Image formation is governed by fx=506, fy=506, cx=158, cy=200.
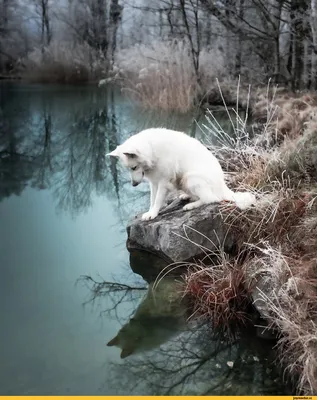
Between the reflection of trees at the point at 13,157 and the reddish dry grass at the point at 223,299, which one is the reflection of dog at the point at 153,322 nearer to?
the reddish dry grass at the point at 223,299

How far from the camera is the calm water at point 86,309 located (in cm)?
274

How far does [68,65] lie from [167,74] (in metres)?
5.92

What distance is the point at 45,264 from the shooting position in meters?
4.12

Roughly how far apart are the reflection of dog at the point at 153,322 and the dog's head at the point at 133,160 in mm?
820

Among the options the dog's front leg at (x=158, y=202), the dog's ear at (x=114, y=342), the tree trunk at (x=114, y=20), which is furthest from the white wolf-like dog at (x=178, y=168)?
the tree trunk at (x=114, y=20)

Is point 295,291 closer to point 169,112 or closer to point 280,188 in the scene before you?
point 280,188

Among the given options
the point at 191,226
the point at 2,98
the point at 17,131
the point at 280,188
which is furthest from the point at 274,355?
the point at 2,98

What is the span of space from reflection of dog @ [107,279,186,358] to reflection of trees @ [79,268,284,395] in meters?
0.01

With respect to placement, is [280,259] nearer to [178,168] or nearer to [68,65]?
[178,168]

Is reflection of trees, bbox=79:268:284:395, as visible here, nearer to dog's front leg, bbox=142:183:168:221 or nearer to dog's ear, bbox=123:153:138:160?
dog's front leg, bbox=142:183:168:221

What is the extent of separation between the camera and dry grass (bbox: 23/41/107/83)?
15.0 m

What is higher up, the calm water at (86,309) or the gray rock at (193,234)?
Answer: the gray rock at (193,234)

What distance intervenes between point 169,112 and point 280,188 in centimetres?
580

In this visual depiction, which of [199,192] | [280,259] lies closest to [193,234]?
[199,192]
